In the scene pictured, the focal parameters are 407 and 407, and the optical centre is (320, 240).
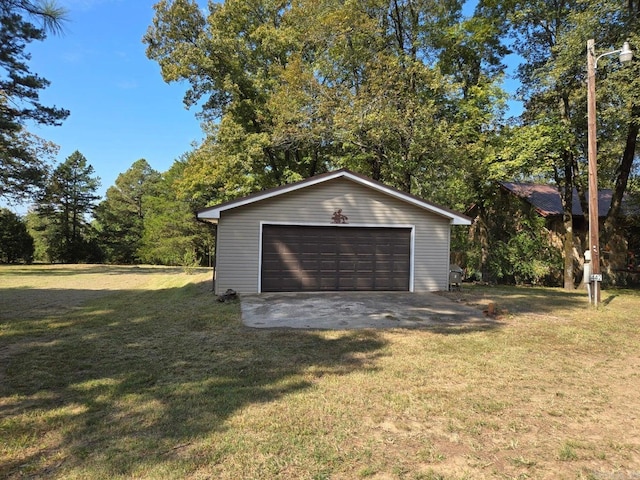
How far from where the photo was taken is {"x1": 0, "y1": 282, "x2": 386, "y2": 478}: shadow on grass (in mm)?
3090

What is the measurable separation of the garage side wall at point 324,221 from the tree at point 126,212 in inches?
1380

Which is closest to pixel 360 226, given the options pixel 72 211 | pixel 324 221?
pixel 324 221

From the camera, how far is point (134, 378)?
183 inches

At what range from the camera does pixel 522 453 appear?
3.13m

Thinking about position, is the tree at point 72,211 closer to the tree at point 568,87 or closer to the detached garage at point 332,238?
the detached garage at point 332,238

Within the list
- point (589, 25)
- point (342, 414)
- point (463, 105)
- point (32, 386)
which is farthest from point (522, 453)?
point (463, 105)

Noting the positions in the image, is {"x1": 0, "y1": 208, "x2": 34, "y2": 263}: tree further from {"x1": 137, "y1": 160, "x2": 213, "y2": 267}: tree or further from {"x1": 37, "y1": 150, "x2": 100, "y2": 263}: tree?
{"x1": 137, "y1": 160, "x2": 213, "y2": 267}: tree

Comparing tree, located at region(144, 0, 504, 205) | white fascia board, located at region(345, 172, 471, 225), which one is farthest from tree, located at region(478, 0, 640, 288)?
white fascia board, located at region(345, 172, 471, 225)

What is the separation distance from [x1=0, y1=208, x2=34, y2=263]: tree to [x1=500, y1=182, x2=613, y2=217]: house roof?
1501 inches

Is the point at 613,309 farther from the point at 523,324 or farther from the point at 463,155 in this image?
the point at 463,155

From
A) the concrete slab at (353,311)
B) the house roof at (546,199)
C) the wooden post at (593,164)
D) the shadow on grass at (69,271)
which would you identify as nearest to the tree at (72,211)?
the shadow on grass at (69,271)

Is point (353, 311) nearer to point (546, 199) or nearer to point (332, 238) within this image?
point (332, 238)

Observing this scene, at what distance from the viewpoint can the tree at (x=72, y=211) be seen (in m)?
38.8

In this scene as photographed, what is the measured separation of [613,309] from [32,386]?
40.0 ft
